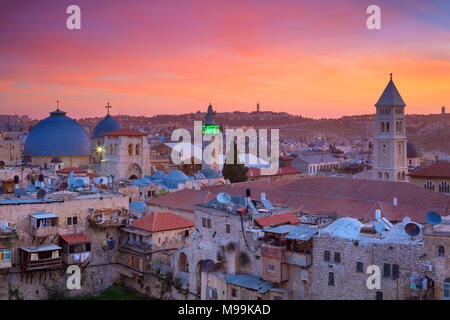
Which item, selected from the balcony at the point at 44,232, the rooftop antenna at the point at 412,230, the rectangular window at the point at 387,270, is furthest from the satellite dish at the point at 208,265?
the rooftop antenna at the point at 412,230

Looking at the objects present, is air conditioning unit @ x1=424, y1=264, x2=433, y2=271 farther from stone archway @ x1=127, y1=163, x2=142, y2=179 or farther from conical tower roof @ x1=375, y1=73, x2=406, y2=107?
conical tower roof @ x1=375, y1=73, x2=406, y2=107

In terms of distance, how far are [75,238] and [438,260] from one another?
19.1 m

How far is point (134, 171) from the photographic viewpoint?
53031mm

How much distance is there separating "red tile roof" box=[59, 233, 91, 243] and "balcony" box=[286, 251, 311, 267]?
12.7 m

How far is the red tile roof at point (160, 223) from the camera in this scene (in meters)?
28.2

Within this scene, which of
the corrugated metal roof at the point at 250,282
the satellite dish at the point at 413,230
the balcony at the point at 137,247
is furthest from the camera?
the balcony at the point at 137,247

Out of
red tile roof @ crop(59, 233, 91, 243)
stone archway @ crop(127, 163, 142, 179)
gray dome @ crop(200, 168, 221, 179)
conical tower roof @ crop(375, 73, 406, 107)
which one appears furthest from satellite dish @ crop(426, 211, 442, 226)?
conical tower roof @ crop(375, 73, 406, 107)

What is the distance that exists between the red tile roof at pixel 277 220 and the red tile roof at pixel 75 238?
34.1 ft

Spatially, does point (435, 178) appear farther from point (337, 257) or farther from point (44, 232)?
point (44, 232)

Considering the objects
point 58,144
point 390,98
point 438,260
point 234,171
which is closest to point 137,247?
point 438,260

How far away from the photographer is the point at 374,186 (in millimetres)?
40281

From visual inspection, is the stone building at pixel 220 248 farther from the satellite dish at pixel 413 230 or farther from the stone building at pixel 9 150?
the stone building at pixel 9 150
